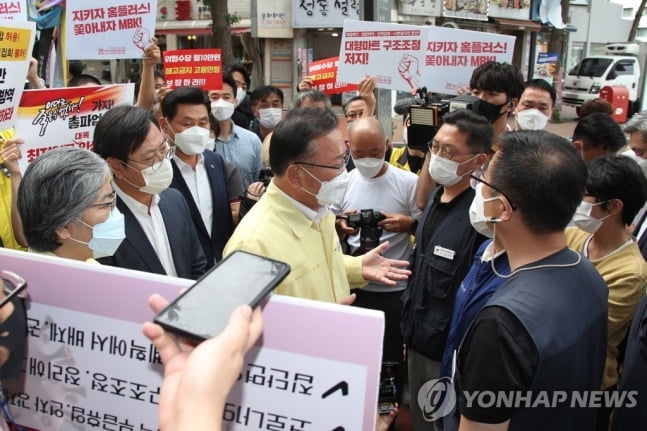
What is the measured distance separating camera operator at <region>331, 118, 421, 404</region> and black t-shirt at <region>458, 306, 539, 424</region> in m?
1.61

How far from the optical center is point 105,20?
3891 mm

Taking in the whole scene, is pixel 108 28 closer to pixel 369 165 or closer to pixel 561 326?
pixel 369 165

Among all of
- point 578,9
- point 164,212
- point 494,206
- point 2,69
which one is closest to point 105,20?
point 2,69

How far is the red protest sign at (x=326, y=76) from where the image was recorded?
5.31 metres

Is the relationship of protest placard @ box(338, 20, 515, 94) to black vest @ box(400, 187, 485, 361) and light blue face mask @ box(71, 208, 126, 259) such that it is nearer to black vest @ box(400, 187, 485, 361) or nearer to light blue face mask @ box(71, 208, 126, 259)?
black vest @ box(400, 187, 485, 361)

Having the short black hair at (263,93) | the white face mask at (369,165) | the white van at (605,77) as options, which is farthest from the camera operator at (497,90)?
the white van at (605,77)

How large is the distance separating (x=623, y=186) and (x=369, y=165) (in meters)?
1.38

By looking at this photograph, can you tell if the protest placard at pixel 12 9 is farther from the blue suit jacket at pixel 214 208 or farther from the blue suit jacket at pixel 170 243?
the blue suit jacket at pixel 170 243

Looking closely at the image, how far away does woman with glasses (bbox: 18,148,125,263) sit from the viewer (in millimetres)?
1746

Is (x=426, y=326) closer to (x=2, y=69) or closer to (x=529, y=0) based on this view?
(x=2, y=69)

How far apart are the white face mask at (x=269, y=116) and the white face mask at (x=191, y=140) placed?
6.38ft

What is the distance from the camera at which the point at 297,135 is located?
2129 millimetres

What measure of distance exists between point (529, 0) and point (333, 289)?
24.9m

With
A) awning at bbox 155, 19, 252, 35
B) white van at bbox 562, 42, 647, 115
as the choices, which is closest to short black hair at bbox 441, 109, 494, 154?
awning at bbox 155, 19, 252, 35
